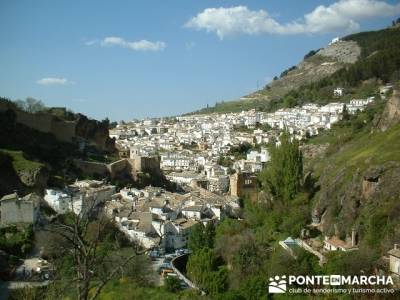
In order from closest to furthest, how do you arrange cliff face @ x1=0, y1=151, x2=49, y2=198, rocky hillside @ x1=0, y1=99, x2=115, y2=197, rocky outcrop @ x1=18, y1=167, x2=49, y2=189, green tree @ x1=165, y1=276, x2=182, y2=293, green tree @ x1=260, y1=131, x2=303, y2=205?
green tree @ x1=165, y1=276, x2=182, y2=293, green tree @ x1=260, y1=131, x2=303, y2=205, cliff face @ x1=0, y1=151, x2=49, y2=198, rocky outcrop @ x1=18, y1=167, x2=49, y2=189, rocky hillside @ x1=0, y1=99, x2=115, y2=197

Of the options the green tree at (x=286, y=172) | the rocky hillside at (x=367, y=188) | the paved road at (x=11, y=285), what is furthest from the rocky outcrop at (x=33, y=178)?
the rocky hillside at (x=367, y=188)

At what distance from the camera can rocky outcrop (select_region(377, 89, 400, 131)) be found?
2756 centimetres

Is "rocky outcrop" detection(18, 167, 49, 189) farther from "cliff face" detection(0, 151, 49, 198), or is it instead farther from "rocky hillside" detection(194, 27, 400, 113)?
"rocky hillside" detection(194, 27, 400, 113)

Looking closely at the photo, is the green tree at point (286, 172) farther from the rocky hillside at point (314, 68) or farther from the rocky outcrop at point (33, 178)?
the rocky hillside at point (314, 68)

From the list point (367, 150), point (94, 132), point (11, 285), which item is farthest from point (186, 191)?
point (11, 285)

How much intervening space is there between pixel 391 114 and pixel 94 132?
26495 mm

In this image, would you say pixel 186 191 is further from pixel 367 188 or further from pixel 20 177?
pixel 367 188

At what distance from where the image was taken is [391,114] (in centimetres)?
2808

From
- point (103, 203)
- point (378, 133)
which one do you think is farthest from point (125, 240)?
point (378, 133)

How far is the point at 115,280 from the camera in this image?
768 inches

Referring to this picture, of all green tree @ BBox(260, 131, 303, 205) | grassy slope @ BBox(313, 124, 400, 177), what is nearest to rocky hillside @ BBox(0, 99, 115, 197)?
green tree @ BBox(260, 131, 303, 205)

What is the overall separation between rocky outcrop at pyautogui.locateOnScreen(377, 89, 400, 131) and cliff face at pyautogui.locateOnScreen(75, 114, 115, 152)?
24768 millimetres

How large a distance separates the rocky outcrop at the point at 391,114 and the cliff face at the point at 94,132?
2477 cm

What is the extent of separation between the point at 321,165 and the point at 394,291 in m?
18.5
